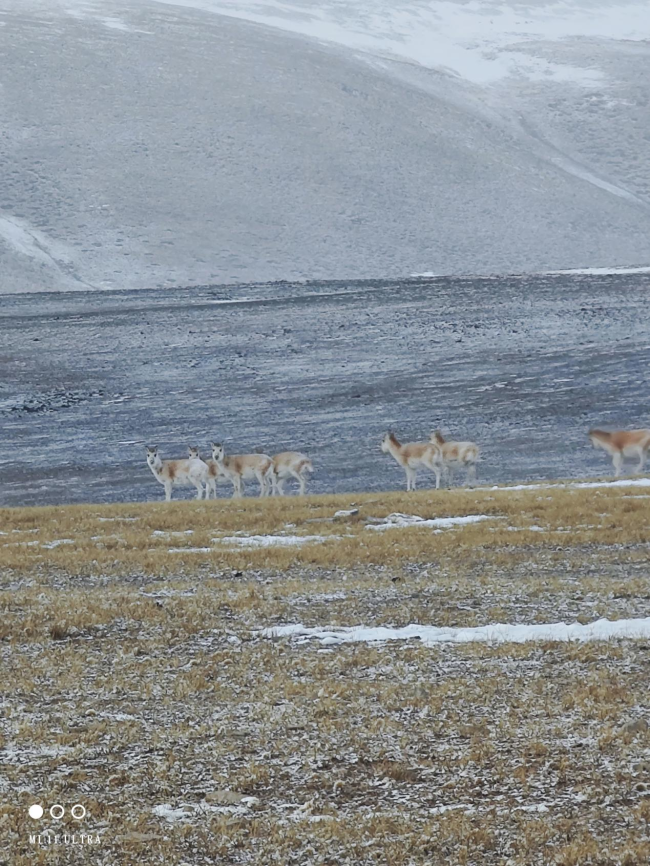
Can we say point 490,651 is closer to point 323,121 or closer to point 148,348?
point 148,348

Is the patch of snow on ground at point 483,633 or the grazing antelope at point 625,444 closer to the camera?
the patch of snow on ground at point 483,633

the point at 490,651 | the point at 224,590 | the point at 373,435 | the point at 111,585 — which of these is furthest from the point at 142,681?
the point at 373,435

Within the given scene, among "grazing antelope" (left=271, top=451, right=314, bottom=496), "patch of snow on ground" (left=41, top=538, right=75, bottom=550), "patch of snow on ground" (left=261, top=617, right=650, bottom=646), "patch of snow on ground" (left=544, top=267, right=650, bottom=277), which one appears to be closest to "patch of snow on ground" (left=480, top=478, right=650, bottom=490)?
"grazing antelope" (left=271, top=451, right=314, bottom=496)

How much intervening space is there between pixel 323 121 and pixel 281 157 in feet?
37.9

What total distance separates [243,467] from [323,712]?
17.2 m

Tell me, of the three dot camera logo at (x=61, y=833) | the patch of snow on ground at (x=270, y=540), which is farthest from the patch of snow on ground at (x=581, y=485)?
the three dot camera logo at (x=61, y=833)

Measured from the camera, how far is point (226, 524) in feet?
62.2

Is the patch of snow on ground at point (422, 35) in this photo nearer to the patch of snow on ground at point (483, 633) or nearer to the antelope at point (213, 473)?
the antelope at point (213, 473)

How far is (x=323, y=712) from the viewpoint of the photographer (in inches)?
318

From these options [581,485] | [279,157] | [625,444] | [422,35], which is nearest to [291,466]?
[581,485]

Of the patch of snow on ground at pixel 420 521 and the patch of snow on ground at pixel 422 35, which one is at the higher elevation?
the patch of snow on ground at pixel 422 35

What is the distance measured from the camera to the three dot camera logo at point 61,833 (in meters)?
6.07

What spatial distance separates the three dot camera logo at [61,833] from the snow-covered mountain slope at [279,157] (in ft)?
257

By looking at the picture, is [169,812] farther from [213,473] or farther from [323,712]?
[213,473]
